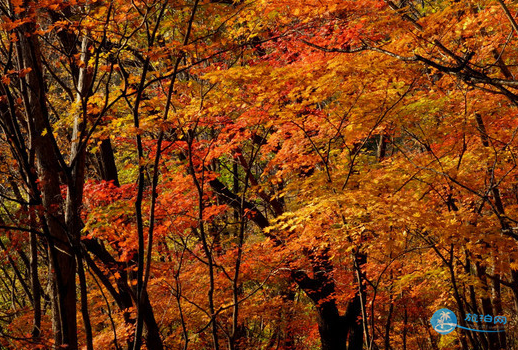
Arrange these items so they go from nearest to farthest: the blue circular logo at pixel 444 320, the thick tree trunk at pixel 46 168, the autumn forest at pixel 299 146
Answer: the thick tree trunk at pixel 46 168, the autumn forest at pixel 299 146, the blue circular logo at pixel 444 320

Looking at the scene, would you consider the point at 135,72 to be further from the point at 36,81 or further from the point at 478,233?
the point at 478,233

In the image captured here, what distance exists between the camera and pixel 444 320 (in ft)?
38.6

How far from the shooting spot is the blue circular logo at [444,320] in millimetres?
11406

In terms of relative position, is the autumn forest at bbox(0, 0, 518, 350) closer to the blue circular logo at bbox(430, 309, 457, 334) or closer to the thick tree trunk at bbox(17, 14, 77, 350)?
the thick tree trunk at bbox(17, 14, 77, 350)

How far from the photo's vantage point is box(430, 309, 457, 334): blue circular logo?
11406 mm

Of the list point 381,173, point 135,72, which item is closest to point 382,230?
point 381,173

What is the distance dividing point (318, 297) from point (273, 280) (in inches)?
79.3

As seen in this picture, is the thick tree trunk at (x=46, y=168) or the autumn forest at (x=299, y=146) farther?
the autumn forest at (x=299, y=146)

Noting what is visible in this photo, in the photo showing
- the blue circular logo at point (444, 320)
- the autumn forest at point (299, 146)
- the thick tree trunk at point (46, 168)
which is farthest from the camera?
the blue circular logo at point (444, 320)

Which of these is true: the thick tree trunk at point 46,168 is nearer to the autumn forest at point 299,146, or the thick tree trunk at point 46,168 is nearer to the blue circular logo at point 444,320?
the autumn forest at point 299,146

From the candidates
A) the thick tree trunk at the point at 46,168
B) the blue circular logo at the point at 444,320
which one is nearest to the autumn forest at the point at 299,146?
the thick tree trunk at the point at 46,168

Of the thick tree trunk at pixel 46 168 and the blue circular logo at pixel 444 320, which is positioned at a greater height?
the thick tree trunk at pixel 46 168

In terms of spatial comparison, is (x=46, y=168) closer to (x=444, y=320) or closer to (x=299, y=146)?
(x=299, y=146)

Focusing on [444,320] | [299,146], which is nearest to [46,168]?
[299,146]
